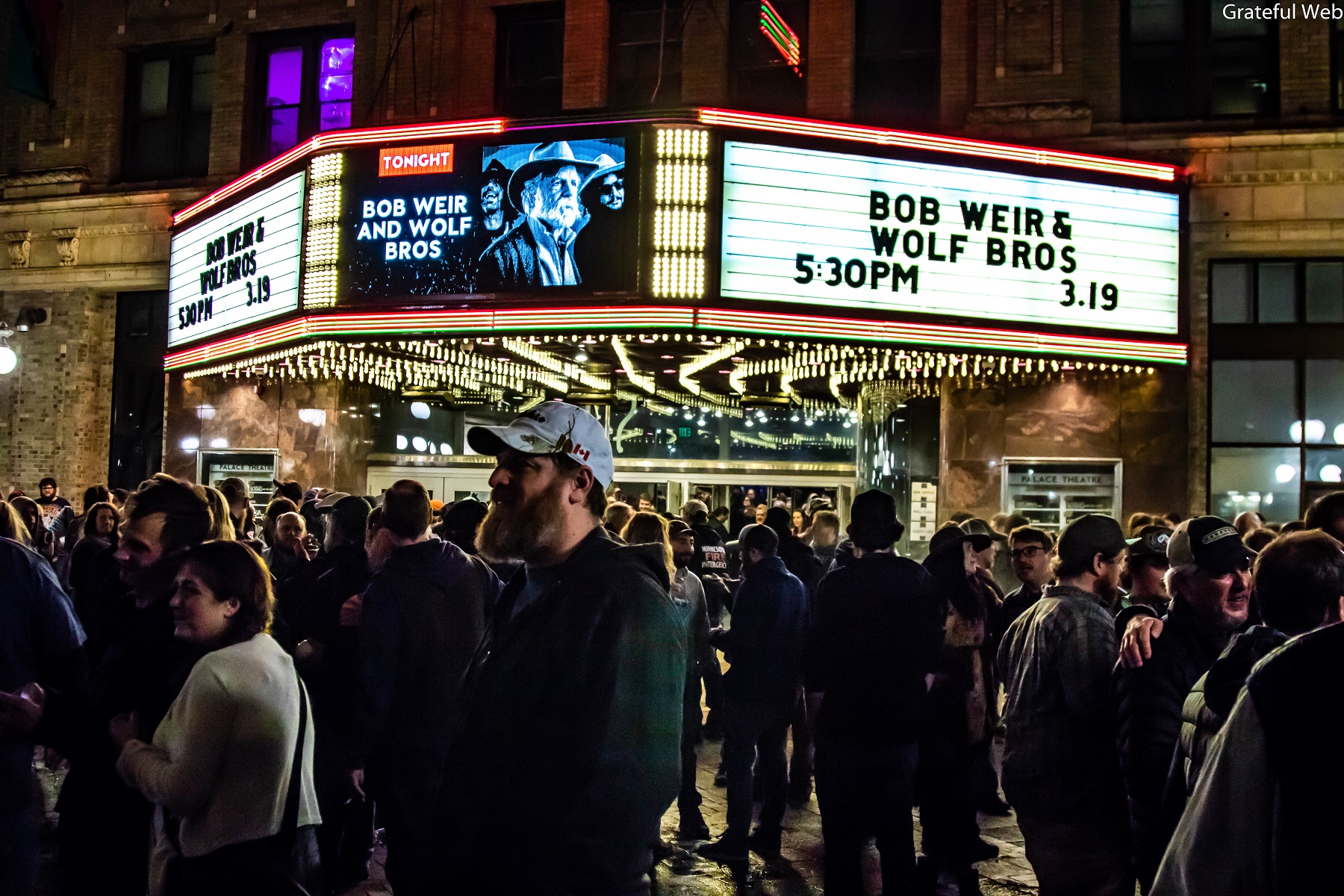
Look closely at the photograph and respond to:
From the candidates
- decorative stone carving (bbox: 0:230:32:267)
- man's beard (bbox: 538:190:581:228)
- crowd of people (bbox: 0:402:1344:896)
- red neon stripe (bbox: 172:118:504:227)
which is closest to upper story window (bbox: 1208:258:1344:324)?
crowd of people (bbox: 0:402:1344:896)

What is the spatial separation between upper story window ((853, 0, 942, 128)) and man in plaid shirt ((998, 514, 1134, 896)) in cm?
1239

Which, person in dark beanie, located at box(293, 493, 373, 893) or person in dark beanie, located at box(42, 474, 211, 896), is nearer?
person in dark beanie, located at box(42, 474, 211, 896)

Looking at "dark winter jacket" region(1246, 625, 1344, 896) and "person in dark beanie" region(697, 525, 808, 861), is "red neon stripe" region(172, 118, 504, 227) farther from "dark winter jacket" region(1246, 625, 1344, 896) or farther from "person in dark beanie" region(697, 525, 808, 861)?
"dark winter jacket" region(1246, 625, 1344, 896)

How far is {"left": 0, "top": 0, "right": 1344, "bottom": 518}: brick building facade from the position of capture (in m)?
14.4

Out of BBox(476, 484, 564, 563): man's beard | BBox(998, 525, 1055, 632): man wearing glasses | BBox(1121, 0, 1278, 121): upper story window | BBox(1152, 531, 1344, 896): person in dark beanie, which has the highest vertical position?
BBox(1121, 0, 1278, 121): upper story window

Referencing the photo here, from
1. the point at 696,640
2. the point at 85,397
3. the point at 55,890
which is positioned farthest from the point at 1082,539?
the point at 85,397

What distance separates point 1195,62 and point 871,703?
13.0 m

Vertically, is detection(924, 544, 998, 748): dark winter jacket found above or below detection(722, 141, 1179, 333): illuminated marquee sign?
below

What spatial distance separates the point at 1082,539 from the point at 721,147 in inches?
297

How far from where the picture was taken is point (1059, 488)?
14641 millimetres

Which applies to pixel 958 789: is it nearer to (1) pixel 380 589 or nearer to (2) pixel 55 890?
(1) pixel 380 589

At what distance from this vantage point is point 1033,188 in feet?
40.1

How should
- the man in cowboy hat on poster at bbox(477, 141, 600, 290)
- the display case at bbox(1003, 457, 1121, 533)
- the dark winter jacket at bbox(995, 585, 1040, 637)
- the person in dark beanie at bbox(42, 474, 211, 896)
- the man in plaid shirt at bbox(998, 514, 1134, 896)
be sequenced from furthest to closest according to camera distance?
1. the display case at bbox(1003, 457, 1121, 533)
2. the man in cowboy hat on poster at bbox(477, 141, 600, 290)
3. the dark winter jacket at bbox(995, 585, 1040, 637)
4. the man in plaid shirt at bbox(998, 514, 1134, 896)
5. the person in dark beanie at bbox(42, 474, 211, 896)

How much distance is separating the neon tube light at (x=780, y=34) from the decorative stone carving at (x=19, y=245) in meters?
13.5
